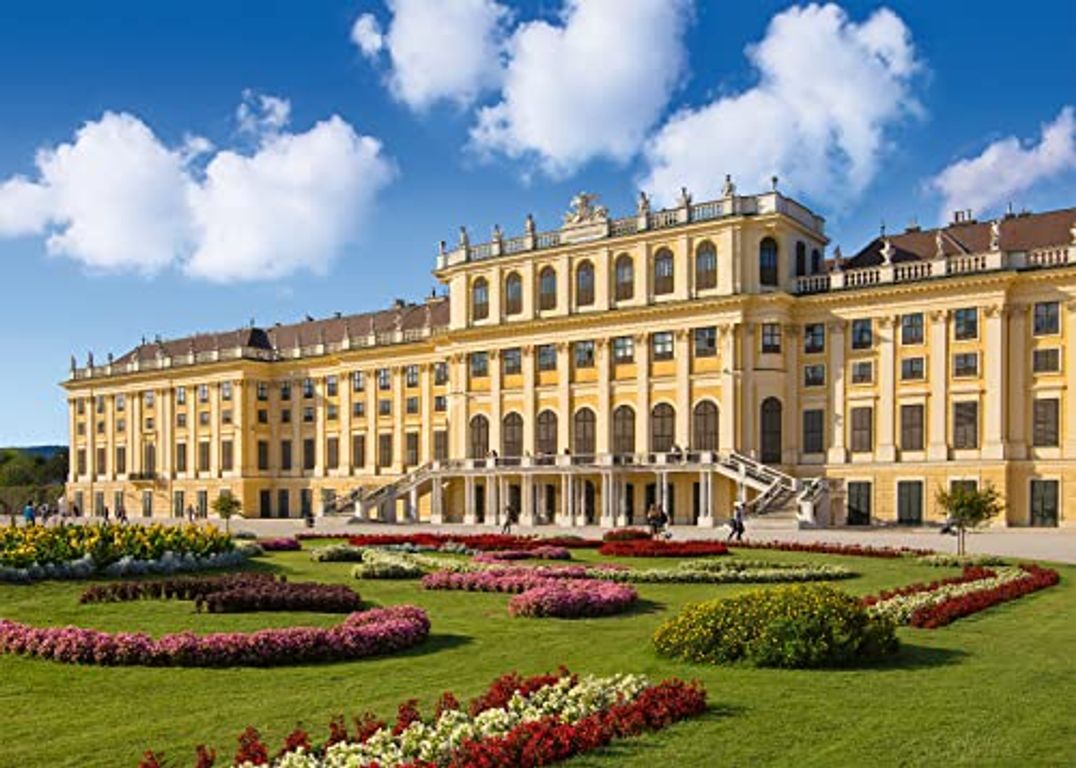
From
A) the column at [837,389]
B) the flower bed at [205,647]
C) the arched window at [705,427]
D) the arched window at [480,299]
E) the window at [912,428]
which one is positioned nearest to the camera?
the flower bed at [205,647]

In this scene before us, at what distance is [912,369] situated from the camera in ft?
184

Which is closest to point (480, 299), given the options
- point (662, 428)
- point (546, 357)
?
point (546, 357)

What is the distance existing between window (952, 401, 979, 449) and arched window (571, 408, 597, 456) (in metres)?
20.0

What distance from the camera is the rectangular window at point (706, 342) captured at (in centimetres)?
6028

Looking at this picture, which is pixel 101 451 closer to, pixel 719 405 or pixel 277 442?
pixel 277 442

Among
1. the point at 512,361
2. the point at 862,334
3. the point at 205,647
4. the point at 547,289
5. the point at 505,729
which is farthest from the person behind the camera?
the point at 512,361

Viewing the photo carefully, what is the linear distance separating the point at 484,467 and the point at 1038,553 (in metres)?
36.6

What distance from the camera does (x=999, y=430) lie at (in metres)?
52.8

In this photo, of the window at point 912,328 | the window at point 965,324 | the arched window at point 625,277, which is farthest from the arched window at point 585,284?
the window at point 965,324

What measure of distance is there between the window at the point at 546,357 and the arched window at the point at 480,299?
4950 millimetres

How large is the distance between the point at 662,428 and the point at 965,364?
16542 millimetres

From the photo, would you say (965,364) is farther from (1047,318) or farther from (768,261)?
(768,261)

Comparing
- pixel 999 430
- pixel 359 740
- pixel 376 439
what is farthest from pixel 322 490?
pixel 359 740

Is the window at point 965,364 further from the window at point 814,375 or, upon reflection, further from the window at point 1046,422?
the window at point 814,375
